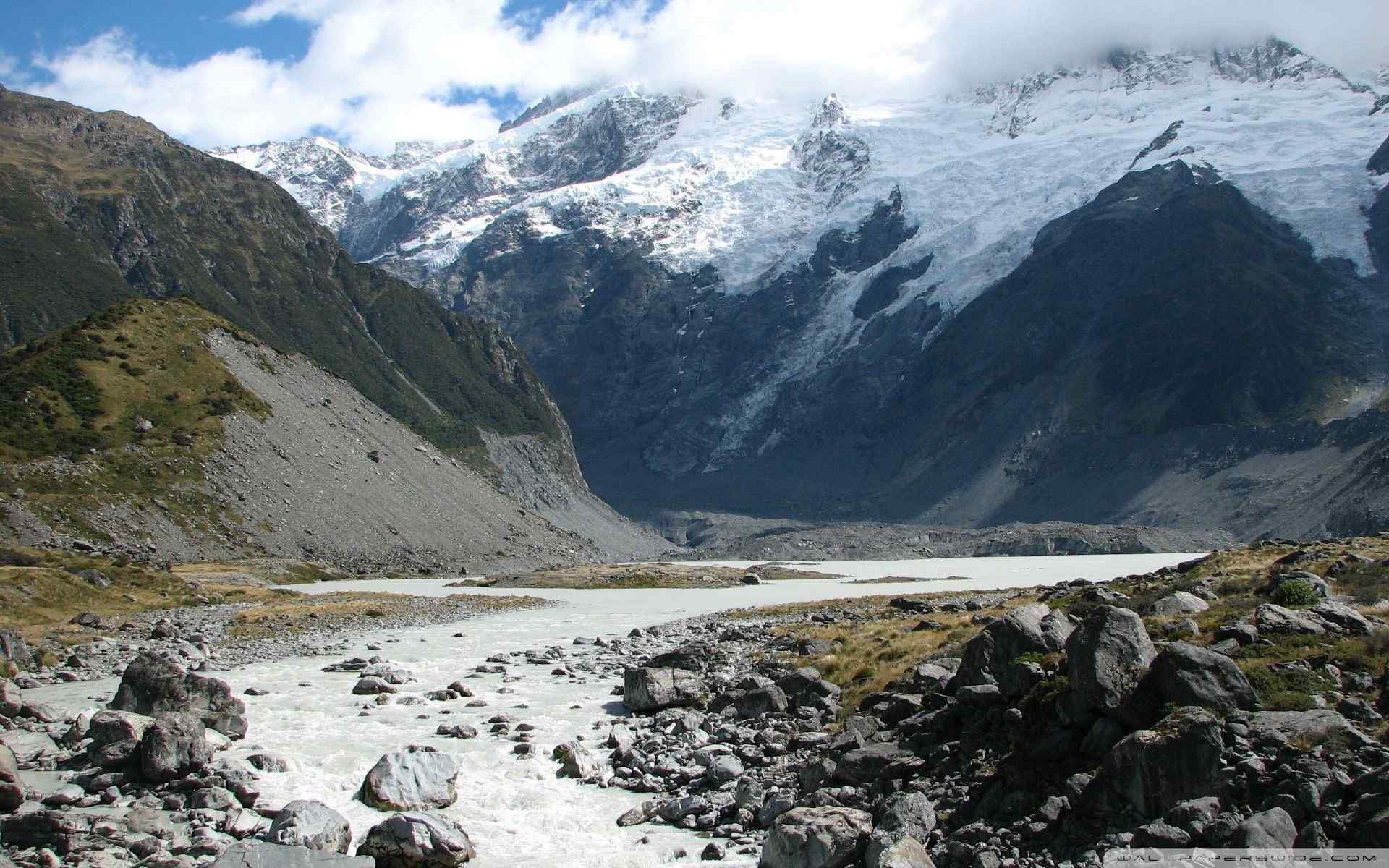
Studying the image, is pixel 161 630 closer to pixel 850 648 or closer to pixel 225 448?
pixel 850 648

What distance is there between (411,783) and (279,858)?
5.94 metres

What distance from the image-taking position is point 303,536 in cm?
12619

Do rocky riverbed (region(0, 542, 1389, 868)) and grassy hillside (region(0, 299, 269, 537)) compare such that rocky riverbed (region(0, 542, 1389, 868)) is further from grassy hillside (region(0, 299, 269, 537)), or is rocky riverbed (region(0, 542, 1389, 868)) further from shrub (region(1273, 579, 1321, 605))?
grassy hillside (region(0, 299, 269, 537))

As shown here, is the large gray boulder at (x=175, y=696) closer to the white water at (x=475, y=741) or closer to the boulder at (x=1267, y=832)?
the white water at (x=475, y=741)

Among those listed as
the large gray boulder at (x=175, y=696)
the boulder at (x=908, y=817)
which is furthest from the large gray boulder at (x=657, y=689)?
the boulder at (x=908, y=817)

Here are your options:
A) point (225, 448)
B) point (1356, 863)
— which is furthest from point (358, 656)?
point (225, 448)

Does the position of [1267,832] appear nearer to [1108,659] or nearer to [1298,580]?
[1108,659]

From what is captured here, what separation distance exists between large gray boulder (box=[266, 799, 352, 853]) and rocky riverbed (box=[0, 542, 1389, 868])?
0.06m

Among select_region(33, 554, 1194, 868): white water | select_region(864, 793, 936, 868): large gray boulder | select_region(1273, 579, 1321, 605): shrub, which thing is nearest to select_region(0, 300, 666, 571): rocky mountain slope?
select_region(33, 554, 1194, 868): white water

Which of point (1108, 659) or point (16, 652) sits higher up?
point (1108, 659)

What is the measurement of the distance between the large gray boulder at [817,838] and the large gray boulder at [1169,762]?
4883 mm

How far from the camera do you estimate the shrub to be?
27.9 metres

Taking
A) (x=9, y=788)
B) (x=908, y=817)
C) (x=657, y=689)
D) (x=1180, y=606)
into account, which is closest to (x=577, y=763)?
(x=657, y=689)

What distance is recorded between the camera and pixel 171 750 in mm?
24906
